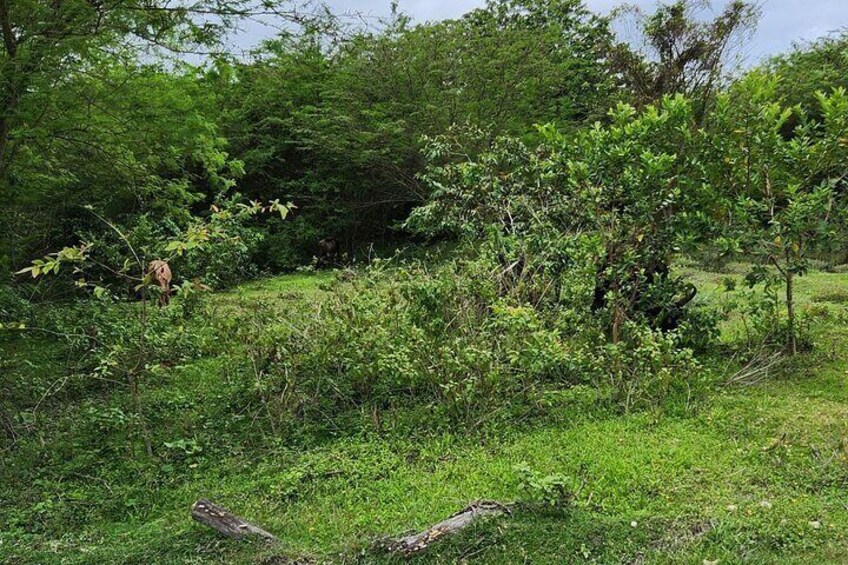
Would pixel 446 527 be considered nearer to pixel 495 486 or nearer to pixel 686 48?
pixel 495 486

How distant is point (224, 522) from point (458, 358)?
1475 mm

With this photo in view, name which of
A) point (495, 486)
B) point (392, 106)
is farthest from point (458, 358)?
point (392, 106)

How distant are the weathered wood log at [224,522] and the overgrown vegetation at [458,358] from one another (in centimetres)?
6

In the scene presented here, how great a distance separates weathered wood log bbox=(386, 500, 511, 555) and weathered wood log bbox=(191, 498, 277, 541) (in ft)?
1.72

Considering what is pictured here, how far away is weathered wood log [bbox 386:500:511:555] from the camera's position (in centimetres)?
229

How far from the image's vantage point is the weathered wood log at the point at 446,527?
2.29 meters

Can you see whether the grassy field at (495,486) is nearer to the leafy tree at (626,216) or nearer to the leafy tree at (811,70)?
the leafy tree at (626,216)

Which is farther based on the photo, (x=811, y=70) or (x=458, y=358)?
(x=811, y=70)

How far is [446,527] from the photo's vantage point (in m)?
2.35

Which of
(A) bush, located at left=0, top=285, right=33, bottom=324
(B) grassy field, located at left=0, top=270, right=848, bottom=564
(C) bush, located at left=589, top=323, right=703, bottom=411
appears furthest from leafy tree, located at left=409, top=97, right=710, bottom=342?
(A) bush, located at left=0, top=285, right=33, bottom=324

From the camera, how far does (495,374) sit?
3320 mm

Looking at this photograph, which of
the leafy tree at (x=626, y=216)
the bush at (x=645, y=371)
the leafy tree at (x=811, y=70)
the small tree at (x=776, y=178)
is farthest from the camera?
the leafy tree at (x=811, y=70)

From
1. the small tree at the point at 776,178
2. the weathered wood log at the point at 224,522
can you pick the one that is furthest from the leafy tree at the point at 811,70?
the weathered wood log at the point at 224,522

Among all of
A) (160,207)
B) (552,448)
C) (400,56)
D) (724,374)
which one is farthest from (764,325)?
(400,56)
